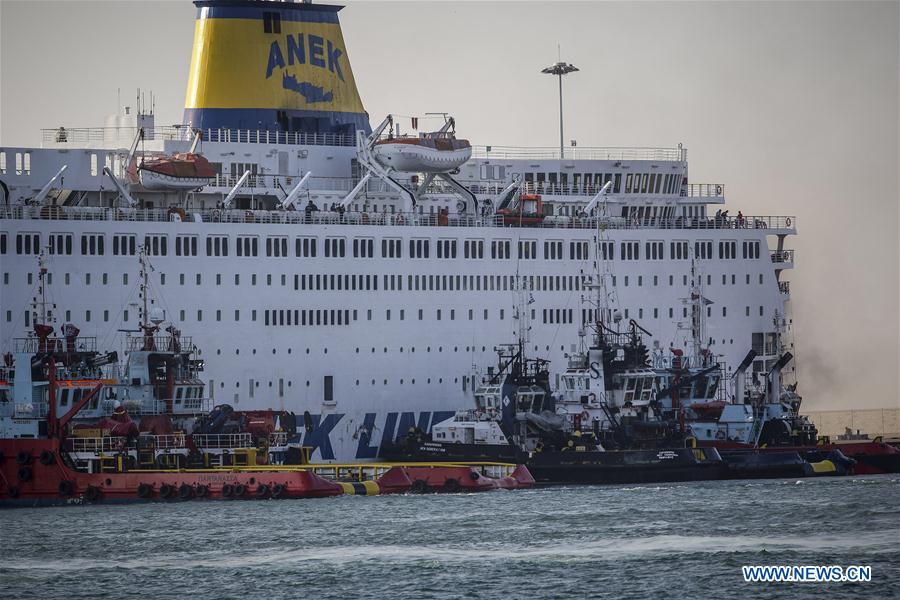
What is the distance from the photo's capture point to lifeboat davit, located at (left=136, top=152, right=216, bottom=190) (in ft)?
263

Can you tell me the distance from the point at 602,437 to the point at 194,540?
2082 centimetres

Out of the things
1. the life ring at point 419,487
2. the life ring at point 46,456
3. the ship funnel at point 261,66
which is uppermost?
the ship funnel at point 261,66

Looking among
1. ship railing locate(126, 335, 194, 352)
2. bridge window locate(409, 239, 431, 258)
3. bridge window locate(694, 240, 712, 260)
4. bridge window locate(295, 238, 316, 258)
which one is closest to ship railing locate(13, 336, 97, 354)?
ship railing locate(126, 335, 194, 352)

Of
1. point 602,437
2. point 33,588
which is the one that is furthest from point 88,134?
point 33,588

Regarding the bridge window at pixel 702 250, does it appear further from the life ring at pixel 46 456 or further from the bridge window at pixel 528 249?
the life ring at pixel 46 456

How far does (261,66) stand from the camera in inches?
3359

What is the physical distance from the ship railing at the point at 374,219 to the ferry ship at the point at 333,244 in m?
0.08

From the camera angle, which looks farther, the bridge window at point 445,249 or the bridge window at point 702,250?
the bridge window at point 702,250

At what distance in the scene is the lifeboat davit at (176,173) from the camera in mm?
80250

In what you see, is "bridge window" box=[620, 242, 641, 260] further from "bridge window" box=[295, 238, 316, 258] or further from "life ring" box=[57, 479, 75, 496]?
"life ring" box=[57, 479, 75, 496]

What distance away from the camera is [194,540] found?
61469 millimetres

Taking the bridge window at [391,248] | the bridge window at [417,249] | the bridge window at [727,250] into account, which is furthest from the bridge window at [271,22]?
the bridge window at [727,250]

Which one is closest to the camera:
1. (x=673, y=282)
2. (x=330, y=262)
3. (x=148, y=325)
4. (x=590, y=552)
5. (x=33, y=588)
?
(x=33, y=588)

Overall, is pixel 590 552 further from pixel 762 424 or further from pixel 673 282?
pixel 673 282
